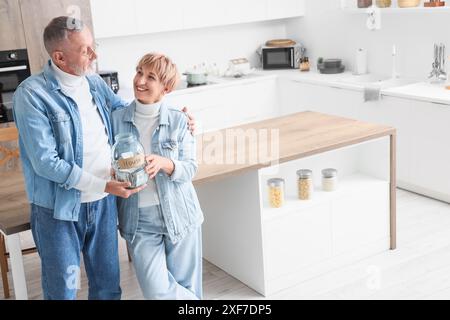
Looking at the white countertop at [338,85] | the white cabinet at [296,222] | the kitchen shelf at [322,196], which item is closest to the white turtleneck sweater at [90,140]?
the white cabinet at [296,222]

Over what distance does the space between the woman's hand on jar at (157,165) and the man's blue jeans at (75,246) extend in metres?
0.23

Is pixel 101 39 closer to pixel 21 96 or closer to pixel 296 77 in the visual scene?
pixel 296 77

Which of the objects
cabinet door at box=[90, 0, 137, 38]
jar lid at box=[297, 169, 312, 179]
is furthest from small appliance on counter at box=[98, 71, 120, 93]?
jar lid at box=[297, 169, 312, 179]

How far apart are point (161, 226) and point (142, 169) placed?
304 millimetres

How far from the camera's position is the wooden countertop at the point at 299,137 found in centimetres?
277

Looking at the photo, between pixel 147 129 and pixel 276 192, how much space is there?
3.19 ft

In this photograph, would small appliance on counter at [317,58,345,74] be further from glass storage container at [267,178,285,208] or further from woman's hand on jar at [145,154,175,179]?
woman's hand on jar at [145,154,175,179]

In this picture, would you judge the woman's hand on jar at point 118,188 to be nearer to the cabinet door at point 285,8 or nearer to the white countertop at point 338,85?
the white countertop at point 338,85

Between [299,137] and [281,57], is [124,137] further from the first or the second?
[281,57]

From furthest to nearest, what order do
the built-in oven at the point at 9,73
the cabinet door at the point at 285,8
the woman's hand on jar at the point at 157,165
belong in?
the cabinet door at the point at 285,8
the built-in oven at the point at 9,73
the woman's hand on jar at the point at 157,165

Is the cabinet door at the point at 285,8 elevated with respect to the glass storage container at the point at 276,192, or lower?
elevated

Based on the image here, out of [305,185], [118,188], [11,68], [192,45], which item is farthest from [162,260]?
[192,45]

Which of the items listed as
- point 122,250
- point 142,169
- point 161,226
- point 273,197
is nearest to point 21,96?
point 142,169

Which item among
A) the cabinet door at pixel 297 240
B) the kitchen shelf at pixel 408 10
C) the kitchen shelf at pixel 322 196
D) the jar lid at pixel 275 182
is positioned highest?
the kitchen shelf at pixel 408 10
